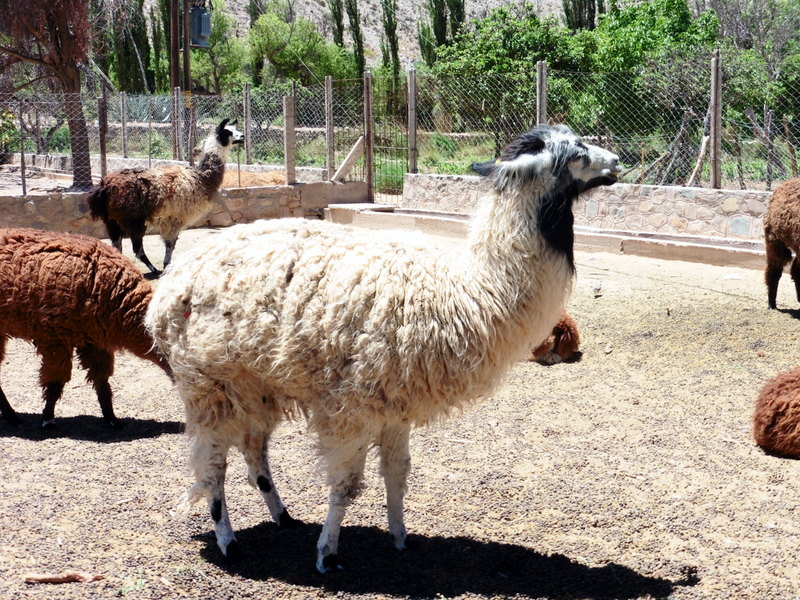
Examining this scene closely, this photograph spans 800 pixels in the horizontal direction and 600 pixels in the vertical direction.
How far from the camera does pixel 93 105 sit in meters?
30.1

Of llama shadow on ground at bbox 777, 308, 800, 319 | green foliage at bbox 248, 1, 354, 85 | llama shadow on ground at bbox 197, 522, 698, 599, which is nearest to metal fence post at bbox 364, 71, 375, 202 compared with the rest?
llama shadow on ground at bbox 777, 308, 800, 319

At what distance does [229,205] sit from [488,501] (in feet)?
39.4

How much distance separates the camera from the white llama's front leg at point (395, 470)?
392cm

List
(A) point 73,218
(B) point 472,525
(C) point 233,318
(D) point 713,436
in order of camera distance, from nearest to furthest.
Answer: (C) point 233,318 < (B) point 472,525 < (D) point 713,436 < (A) point 73,218

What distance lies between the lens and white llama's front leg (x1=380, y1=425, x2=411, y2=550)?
3.92 metres

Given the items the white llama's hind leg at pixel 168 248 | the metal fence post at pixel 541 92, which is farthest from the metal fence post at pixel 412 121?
the white llama's hind leg at pixel 168 248

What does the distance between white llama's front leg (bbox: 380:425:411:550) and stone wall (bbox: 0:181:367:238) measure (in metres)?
10.9

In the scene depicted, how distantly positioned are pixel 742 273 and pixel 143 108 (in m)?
17.1

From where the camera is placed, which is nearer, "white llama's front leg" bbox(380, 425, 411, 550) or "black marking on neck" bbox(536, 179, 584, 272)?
"black marking on neck" bbox(536, 179, 584, 272)

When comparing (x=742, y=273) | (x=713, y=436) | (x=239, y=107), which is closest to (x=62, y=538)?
(x=713, y=436)

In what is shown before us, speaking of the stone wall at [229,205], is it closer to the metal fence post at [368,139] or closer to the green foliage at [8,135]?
the metal fence post at [368,139]

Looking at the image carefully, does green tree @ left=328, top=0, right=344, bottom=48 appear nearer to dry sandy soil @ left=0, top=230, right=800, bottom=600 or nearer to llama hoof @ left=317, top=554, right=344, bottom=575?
dry sandy soil @ left=0, top=230, right=800, bottom=600

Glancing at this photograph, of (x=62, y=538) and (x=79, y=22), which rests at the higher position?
(x=79, y=22)

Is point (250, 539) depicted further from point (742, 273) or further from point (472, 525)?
point (742, 273)
